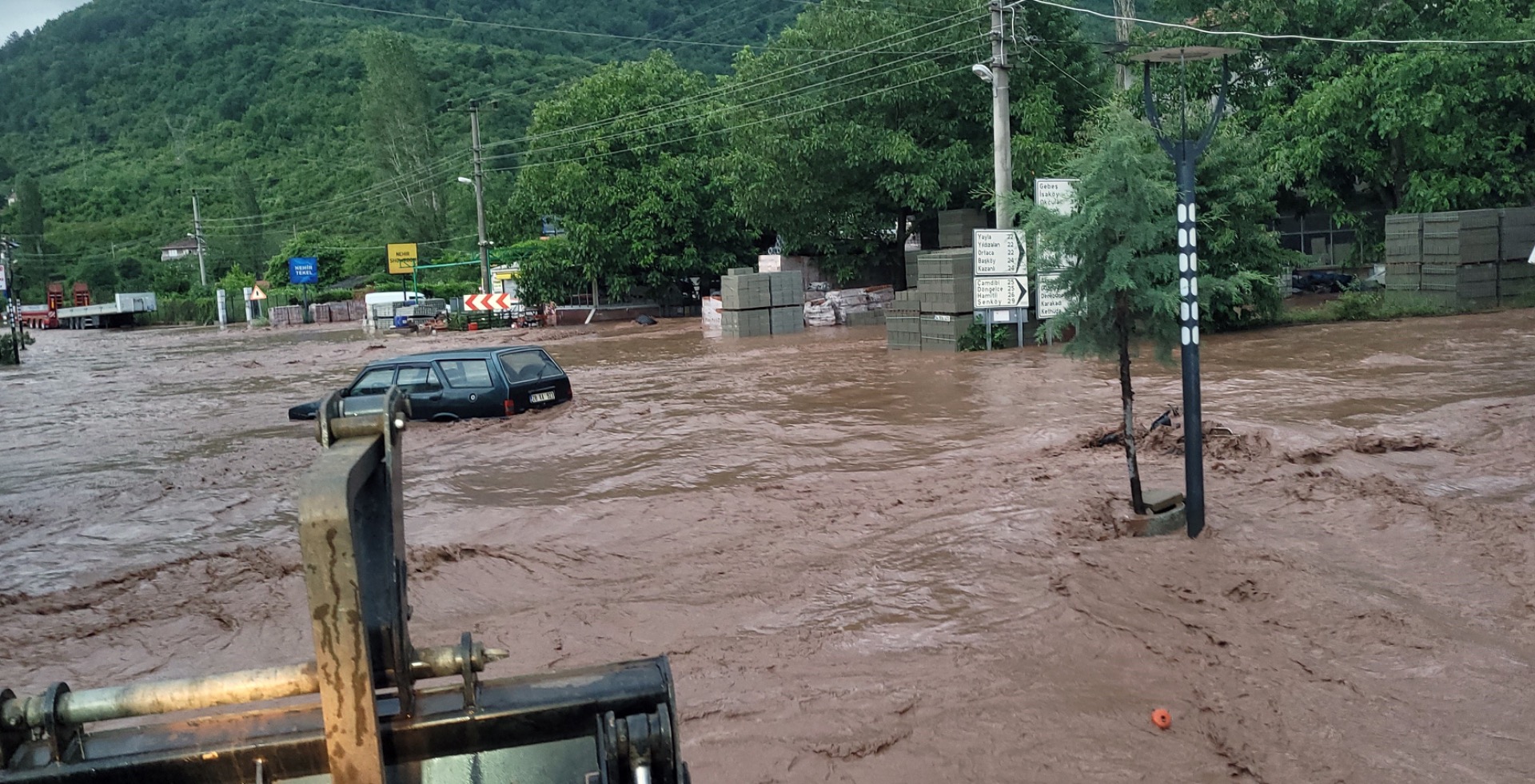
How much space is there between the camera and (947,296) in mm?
24281

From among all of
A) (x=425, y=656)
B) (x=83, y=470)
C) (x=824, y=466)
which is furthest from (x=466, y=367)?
(x=425, y=656)

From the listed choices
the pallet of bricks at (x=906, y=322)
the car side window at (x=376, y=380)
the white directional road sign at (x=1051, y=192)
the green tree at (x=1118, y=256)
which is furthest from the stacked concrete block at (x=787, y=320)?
the green tree at (x=1118, y=256)

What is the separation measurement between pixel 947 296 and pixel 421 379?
36.7 feet

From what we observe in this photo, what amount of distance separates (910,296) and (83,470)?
51.7ft

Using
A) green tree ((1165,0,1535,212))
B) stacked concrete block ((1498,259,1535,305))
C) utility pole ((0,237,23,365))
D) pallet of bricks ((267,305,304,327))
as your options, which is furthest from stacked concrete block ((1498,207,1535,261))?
pallet of bricks ((267,305,304,327))

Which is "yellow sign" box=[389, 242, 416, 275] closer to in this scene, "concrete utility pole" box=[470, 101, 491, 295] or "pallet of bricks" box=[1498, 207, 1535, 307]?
"concrete utility pole" box=[470, 101, 491, 295]

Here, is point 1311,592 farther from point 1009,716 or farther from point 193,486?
point 193,486

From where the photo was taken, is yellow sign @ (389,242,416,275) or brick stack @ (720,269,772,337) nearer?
brick stack @ (720,269,772,337)

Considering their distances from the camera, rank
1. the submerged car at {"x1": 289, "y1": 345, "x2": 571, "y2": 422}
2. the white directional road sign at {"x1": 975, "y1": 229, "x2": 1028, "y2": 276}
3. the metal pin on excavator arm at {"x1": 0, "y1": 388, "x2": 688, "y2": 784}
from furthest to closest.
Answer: the white directional road sign at {"x1": 975, "y1": 229, "x2": 1028, "y2": 276}
the submerged car at {"x1": 289, "y1": 345, "x2": 571, "y2": 422}
the metal pin on excavator arm at {"x1": 0, "y1": 388, "x2": 688, "y2": 784}

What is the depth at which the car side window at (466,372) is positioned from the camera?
1728 cm

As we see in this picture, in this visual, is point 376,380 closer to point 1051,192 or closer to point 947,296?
point 947,296

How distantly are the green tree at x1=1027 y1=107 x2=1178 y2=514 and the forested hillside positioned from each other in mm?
76267

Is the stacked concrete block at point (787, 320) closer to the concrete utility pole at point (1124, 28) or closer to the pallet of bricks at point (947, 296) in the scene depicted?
the pallet of bricks at point (947, 296)

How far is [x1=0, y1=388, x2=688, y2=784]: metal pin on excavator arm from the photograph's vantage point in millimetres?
2367
